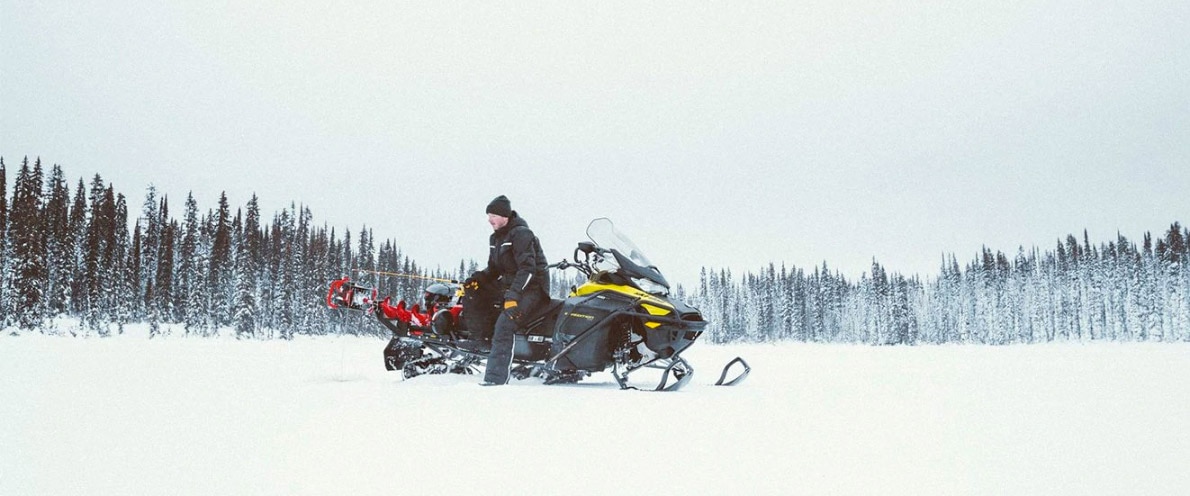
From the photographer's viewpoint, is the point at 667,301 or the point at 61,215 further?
the point at 61,215

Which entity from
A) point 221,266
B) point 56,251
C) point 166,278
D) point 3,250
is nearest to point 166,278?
point 166,278

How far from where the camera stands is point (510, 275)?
682 centimetres

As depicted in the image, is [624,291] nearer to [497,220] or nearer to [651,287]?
[651,287]

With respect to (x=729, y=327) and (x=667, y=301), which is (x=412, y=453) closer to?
(x=667, y=301)

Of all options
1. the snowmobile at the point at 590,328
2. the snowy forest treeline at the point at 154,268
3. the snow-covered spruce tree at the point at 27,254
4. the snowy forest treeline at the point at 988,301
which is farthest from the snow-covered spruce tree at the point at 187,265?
the snowy forest treeline at the point at 988,301

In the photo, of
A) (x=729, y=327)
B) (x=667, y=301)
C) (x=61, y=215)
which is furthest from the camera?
(x=729, y=327)

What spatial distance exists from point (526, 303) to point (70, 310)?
44789 millimetres

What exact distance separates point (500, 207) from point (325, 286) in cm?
5302

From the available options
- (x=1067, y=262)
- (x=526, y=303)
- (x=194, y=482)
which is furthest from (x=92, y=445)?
(x=1067, y=262)

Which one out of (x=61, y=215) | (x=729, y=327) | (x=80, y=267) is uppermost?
(x=61, y=215)

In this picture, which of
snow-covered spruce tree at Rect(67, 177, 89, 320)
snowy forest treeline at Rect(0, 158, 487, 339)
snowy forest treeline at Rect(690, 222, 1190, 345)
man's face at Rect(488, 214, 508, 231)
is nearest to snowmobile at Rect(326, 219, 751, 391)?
man's face at Rect(488, 214, 508, 231)

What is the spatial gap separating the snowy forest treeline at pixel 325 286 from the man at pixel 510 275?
93 cm

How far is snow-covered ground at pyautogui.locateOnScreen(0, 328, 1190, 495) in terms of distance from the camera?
2.39 meters

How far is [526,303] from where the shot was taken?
6.66 m
